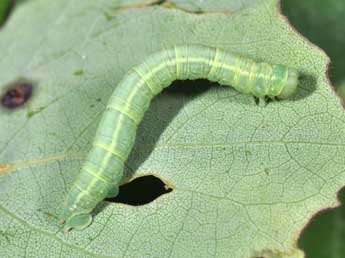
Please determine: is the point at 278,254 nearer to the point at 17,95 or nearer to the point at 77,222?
the point at 77,222

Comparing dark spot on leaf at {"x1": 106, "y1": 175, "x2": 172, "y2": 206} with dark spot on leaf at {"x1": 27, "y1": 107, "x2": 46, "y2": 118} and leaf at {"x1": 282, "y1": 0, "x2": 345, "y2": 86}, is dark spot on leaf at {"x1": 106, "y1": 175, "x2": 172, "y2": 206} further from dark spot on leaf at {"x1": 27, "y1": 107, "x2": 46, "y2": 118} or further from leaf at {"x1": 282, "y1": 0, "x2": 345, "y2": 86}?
leaf at {"x1": 282, "y1": 0, "x2": 345, "y2": 86}

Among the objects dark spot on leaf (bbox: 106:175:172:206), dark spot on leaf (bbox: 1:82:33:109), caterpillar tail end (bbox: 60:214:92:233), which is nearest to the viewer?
caterpillar tail end (bbox: 60:214:92:233)

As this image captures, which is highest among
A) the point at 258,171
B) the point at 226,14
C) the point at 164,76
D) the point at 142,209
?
the point at 226,14

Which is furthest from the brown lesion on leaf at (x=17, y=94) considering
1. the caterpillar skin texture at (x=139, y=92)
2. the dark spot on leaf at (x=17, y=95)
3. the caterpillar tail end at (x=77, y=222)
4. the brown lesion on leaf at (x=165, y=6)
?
the caterpillar tail end at (x=77, y=222)

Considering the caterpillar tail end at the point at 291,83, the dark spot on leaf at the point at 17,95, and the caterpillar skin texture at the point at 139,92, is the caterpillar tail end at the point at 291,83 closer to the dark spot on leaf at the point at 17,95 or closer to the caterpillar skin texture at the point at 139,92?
the caterpillar skin texture at the point at 139,92

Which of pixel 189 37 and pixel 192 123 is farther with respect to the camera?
pixel 189 37

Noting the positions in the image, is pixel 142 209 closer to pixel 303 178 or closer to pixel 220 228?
pixel 220 228

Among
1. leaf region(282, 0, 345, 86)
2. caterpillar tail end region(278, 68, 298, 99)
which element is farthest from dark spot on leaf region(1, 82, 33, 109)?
leaf region(282, 0, 345, 86)

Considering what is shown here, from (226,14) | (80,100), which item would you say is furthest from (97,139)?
(226,14)
